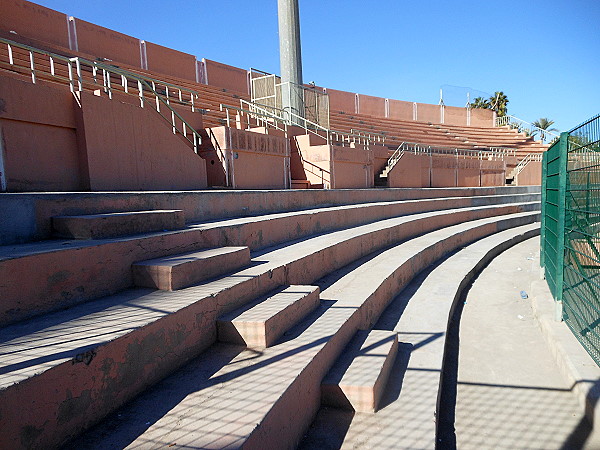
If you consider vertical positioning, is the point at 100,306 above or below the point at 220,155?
below

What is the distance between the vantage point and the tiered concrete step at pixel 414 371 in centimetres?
227

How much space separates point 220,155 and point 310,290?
466 cm

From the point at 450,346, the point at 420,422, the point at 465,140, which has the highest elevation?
the point at 465,140

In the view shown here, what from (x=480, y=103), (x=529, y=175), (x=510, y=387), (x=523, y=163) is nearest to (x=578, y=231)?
(x=510, y=387)

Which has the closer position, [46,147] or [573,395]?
[573,395]

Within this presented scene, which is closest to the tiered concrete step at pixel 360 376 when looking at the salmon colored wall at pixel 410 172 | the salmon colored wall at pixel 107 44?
the salmon colored wall at pixel 410 172

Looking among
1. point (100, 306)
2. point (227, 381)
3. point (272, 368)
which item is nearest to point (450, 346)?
point (272, 368)

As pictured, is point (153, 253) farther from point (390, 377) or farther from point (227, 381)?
point (390, 377)

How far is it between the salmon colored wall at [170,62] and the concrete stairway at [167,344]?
17.6 m

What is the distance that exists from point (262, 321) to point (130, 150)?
386 centimetres

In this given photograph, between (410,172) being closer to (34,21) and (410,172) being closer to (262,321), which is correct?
(262,321)

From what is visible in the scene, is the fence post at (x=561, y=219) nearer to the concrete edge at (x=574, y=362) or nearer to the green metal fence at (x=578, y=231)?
the green metal fence at (x=578, y=231)

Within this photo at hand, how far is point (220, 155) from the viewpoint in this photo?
7.27 meters

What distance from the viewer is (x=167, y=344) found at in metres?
2.21
